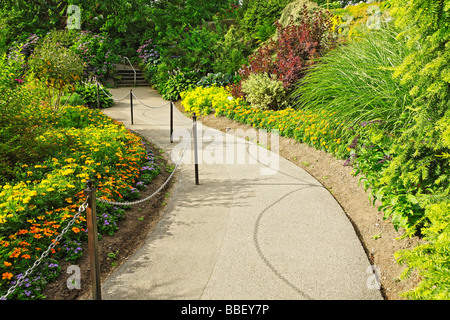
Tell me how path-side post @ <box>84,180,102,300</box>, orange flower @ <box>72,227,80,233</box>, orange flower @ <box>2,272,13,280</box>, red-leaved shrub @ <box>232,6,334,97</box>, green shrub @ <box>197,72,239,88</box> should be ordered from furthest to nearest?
green shrub @ <box>197,72,239,88</box>, red-leaved shrub @ <box>232,6,334,97</box>, orange flower @ <box>72,227,80,233</box>, orange flower @ <box>2,272,13,280</box>, path-side post @ <box>84,180,102,300</box>

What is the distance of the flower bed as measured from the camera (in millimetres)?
3609

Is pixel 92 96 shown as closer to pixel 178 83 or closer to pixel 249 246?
pixel 178 83

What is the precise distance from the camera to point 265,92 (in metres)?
9.79

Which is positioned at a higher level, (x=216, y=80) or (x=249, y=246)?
(x=216, y=80)

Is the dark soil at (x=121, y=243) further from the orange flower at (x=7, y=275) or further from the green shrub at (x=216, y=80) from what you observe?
the green shrub at (x=216, y=80)

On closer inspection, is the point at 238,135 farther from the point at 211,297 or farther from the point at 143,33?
the point at 143,33

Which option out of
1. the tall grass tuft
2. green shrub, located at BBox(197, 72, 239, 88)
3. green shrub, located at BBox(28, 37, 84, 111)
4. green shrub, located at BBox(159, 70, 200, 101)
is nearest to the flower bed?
green shrub, located at BBox(28, 37, 84, 111)

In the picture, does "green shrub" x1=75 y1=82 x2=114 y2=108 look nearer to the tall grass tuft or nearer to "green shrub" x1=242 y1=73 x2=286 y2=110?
"green shrub" x1=242 y1=73 x2=286 y2=110

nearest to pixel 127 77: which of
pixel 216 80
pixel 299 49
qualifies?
pixel 216 80

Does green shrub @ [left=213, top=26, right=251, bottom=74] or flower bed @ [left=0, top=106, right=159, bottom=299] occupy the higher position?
green shrub @ [left=213, top=26, right=251, bottom=74]

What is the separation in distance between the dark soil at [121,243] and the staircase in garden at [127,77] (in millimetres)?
12243

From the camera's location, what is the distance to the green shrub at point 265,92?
380 inches

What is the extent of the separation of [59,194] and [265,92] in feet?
21.2

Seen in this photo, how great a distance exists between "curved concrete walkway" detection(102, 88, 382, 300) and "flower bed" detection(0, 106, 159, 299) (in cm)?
64
